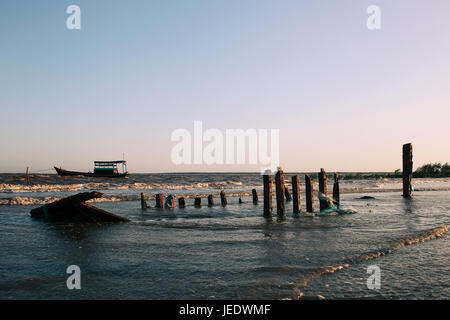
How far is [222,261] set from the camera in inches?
290

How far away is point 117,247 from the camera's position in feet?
29.8

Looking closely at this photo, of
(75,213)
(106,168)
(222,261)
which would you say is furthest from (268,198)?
(106,168)

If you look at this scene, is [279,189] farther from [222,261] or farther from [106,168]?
[106,168]

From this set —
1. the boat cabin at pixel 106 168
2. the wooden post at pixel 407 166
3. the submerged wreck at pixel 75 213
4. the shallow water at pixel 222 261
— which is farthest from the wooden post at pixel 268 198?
the boat cabin at pixel 106 168

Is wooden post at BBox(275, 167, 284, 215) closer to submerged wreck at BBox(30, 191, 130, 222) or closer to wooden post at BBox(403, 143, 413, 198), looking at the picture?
submerged wreck at BBox(30, 191, 130, 222)

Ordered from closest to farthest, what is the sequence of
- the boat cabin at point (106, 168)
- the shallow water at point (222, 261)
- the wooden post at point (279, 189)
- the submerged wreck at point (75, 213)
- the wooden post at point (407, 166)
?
1. the shallow water at point (222, 261)
2. the submerged wreck at point (75, 213)
3. the wooden post at point (279, 189)
4. the wooden post at point (407, 166)
5. the boat cabin at point (106, 168)

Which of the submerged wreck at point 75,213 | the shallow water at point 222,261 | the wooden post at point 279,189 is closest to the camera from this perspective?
the shallow water at point 222,261

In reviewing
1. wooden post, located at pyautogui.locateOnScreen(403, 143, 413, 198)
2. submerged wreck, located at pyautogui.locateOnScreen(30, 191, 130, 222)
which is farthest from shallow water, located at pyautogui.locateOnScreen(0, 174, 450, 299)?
wooden post, located at pyautogui.locateOnScreen(403, 143, 413, 198)

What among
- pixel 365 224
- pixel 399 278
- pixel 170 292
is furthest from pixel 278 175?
pixel 170 292

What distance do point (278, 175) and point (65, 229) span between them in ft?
33.9

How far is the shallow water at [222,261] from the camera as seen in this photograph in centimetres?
544

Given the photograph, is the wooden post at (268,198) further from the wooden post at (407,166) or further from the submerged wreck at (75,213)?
the wooden post at (407,166)
